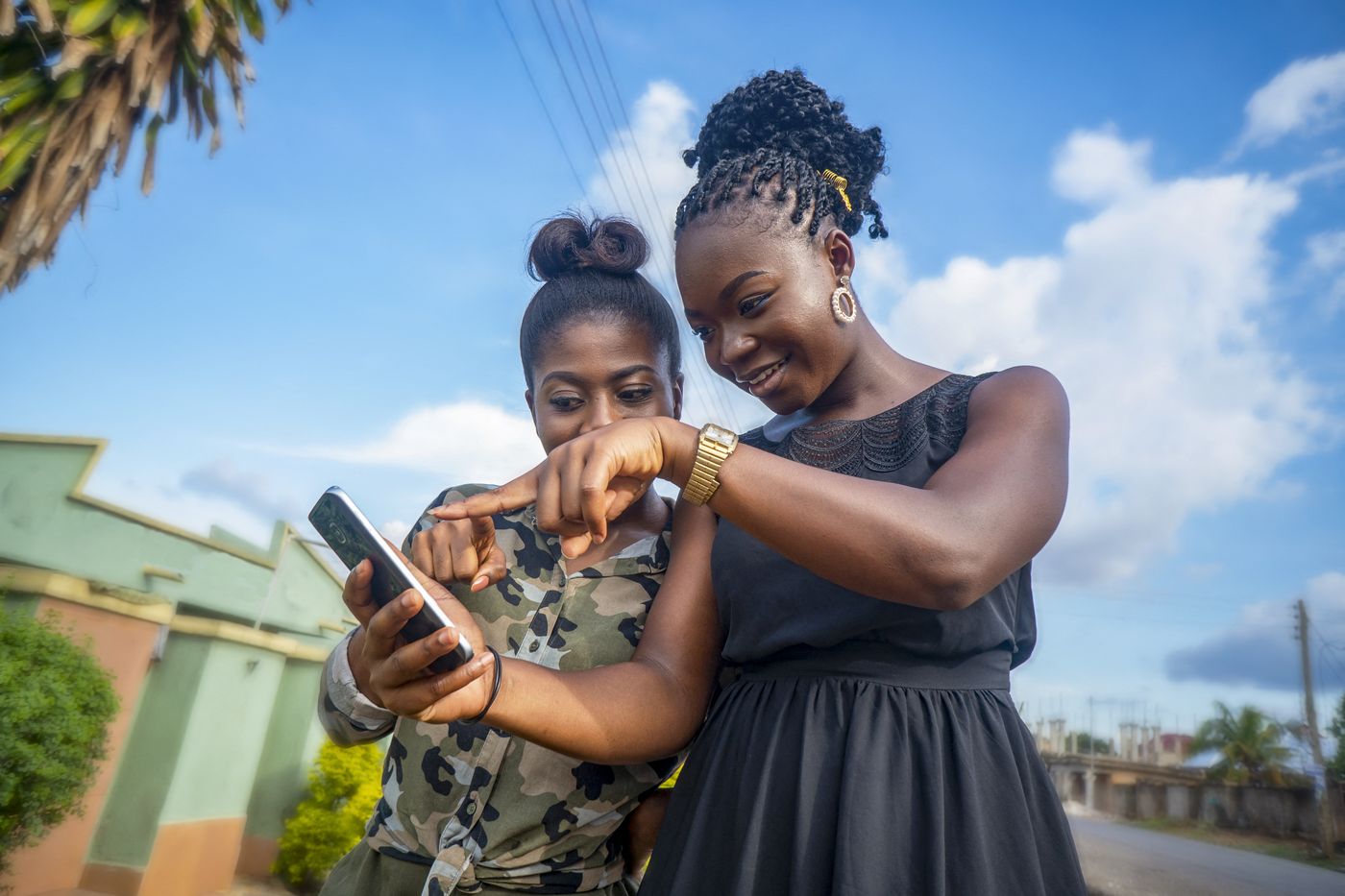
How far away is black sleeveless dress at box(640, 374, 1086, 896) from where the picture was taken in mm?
1255

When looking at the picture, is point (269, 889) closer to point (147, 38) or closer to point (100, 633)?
point (100, 633)

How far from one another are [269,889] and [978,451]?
43.6 ft

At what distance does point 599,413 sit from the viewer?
2.02 m

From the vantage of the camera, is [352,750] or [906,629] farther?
[352,750]

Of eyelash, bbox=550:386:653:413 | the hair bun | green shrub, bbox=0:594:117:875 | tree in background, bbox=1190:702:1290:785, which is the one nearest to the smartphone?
eyelash, bbox=550:386:653:413

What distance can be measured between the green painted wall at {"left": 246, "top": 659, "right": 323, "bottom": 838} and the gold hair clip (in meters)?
12.2

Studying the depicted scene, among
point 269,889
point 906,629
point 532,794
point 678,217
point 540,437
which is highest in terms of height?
point 678,217

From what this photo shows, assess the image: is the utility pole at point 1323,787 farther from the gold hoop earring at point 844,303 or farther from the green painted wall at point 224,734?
the gold hoop earring at point 844,303

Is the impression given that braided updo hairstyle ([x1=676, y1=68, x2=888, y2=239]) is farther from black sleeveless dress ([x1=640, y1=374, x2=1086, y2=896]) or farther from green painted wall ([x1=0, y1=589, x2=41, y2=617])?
green painted wall ([x1=0, y1=589, x2=41, y2=617])

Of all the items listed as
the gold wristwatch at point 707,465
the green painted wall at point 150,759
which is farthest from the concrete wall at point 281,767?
the gold wristwatch at point 707,465

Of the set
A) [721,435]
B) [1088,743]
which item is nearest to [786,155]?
[721,435]

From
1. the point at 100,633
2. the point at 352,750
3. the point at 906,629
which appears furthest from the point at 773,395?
the point at 352,750

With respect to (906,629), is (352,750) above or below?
below

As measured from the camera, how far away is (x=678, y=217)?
183 centimetres
